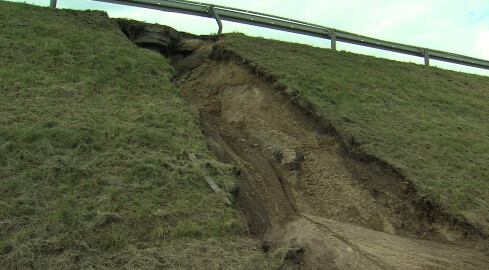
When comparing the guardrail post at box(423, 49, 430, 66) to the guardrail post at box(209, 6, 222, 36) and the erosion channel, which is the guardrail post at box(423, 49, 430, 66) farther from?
the erosion channel

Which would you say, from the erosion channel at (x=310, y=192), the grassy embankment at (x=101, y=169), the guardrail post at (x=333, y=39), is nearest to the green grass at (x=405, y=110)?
the erosion channel at (x=310, y=192)

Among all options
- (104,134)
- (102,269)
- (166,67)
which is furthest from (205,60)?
(102,269)

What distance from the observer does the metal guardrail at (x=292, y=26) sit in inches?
598

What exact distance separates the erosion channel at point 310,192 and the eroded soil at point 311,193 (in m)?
0.02

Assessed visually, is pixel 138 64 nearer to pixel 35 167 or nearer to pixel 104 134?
pixel 104 134

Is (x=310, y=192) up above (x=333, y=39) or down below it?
below

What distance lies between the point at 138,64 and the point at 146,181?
4735 mm

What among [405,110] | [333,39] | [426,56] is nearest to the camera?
[405,110]

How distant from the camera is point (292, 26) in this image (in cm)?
1681

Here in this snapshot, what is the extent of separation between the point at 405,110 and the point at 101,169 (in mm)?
8572

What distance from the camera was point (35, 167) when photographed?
7801mm

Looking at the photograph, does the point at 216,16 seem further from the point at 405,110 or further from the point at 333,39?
the point at 405,110

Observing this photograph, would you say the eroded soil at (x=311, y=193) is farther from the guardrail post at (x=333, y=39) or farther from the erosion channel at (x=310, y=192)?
the guardrail post at (x=333, y=39)

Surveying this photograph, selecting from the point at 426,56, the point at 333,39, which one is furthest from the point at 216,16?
the point at 426,56
